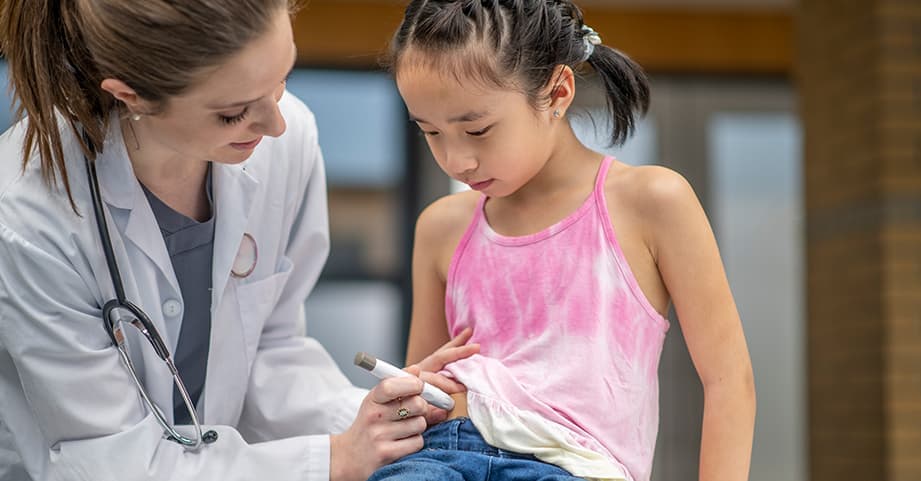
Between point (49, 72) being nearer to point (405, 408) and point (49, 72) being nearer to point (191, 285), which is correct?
point (191, 285)

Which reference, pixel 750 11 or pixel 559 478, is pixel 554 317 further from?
pixel 750 11

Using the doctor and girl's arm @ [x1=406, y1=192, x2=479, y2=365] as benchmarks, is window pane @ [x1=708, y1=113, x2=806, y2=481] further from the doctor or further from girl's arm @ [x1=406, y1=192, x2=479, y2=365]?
the doctor

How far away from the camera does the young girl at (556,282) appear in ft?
5.25

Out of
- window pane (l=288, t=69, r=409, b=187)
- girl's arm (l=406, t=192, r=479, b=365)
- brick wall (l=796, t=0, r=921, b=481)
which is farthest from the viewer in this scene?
window pane (l=288, t=69, r=409, b=187)

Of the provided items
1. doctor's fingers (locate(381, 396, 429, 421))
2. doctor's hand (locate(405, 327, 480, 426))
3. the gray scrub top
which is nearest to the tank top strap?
doctor's hand (locate(405, 327, 480, 426))

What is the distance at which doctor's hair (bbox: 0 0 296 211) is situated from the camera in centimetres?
159

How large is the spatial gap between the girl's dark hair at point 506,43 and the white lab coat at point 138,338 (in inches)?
16.1

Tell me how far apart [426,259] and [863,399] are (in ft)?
10.7

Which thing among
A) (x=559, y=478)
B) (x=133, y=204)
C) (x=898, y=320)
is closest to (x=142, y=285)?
(x=133, y=204)

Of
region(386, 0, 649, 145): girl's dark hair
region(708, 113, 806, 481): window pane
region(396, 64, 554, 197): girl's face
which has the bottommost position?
region(708, 113, 806, 481): window pane

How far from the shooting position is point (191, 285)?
6.24 ft

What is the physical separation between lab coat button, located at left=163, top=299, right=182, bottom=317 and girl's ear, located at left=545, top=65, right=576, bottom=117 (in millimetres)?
636

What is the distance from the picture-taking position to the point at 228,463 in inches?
68.6

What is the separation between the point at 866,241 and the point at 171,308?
11.4ft
